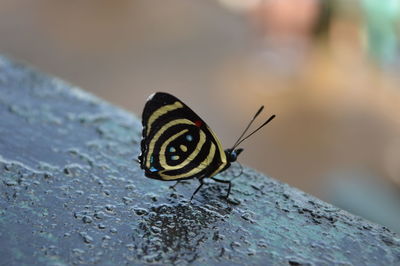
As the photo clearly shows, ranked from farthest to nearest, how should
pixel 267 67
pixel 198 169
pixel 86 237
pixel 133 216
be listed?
1. pixel 267 67
2. pixel 198 169
3. pixel 133 216
4. pixel 86 237

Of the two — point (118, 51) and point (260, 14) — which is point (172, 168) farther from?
point (260, 14)

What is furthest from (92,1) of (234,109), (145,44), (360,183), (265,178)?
(265,178)

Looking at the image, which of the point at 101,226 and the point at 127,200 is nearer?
the point at 101,226

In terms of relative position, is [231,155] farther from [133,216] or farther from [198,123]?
[133,216]

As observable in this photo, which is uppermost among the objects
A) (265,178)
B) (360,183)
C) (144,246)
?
(360,183)

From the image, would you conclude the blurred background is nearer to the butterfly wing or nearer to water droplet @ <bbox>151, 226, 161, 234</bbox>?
the butterfly wing

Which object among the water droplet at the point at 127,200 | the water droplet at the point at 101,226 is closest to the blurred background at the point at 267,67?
the water droplet at the point at 127,200

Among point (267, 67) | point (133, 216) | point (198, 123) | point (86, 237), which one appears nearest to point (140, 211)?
point (133, 216)
